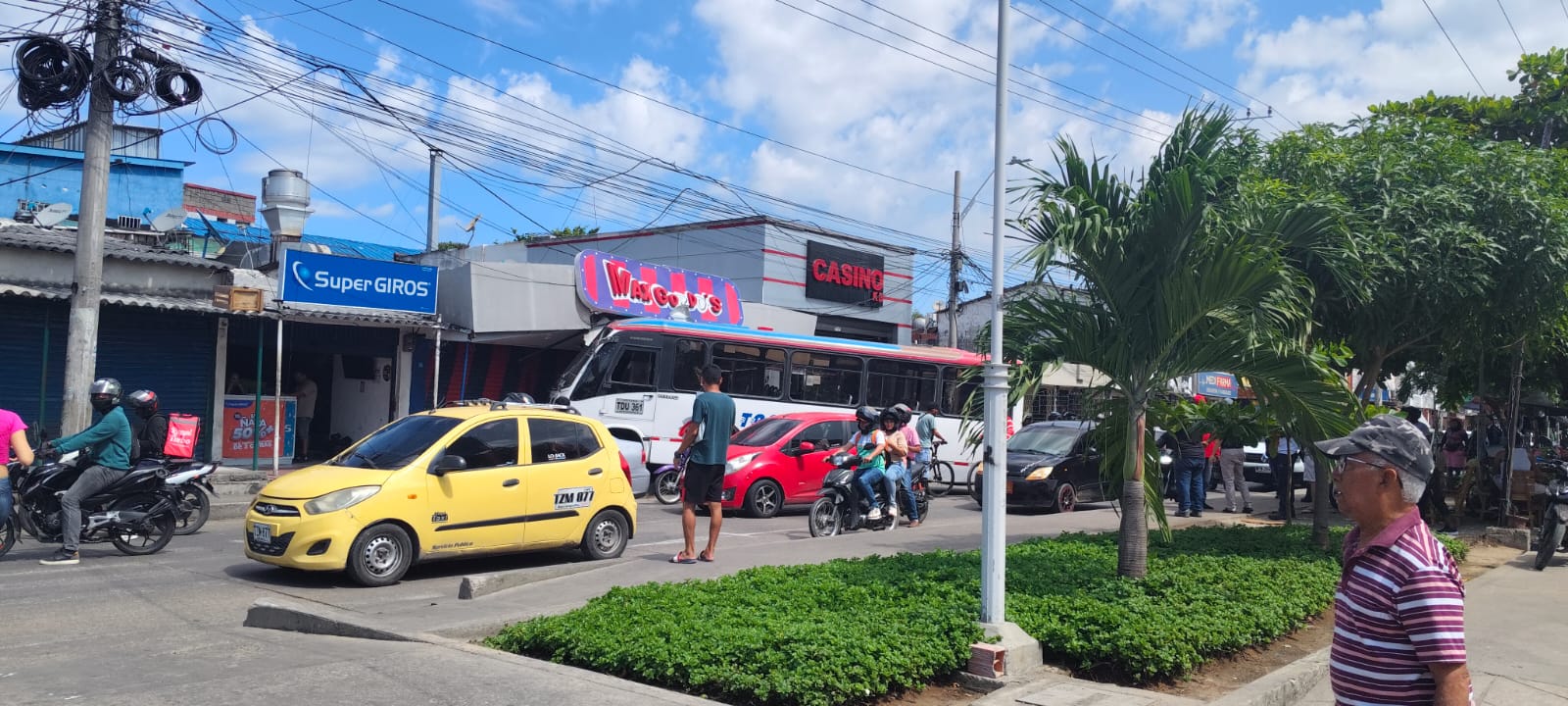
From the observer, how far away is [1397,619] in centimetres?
307

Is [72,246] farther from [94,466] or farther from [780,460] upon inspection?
[780,460]

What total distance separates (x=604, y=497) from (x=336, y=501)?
264cm

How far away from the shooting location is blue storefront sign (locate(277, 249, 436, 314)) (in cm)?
1856

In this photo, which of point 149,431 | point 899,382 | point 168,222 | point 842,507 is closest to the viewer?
point 149,431

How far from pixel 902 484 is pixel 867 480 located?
887mm

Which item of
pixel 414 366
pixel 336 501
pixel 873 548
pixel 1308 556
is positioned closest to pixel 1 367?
pixel 414 366

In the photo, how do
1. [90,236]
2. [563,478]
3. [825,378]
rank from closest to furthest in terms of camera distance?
1. [563,478]
2. [90,236]
3. [825,378]

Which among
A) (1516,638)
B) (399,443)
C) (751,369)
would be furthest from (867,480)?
(1516,638)

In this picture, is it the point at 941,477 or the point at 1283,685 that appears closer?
the point at 1283,685

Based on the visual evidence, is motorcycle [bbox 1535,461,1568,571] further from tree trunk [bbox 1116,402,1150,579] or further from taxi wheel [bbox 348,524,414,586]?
taxi wheel [bbox 348,524,414,586]

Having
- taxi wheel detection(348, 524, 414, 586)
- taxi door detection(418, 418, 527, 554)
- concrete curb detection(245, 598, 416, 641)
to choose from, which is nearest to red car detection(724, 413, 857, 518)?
taxi door detection(418, 418, 527, 554)

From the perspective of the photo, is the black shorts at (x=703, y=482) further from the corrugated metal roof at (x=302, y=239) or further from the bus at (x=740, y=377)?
the corrugated metal roof at (x=302, y=239)

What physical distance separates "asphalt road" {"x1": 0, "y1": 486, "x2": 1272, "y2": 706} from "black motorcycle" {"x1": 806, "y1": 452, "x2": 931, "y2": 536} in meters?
0.22

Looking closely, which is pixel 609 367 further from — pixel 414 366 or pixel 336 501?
pixel 336 501
